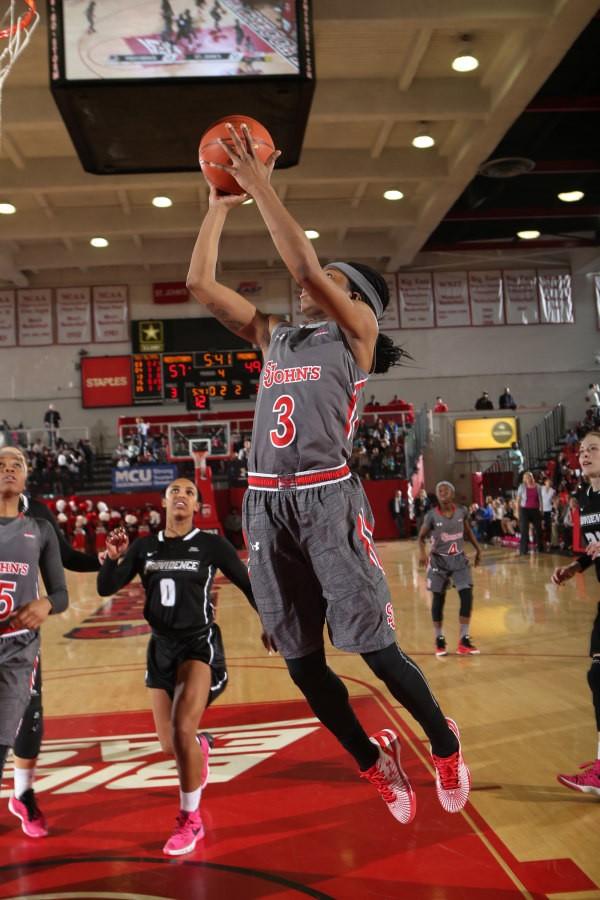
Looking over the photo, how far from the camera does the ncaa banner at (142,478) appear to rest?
2172cm

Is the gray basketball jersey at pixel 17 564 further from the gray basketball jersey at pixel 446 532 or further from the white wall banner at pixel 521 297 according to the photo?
the white wall banner at pixel 521 297

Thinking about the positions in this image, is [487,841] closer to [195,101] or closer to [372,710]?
[372,710]

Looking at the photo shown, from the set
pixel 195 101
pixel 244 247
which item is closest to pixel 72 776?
pixel 195 101

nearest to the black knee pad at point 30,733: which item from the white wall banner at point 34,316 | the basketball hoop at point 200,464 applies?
the basketball hoop at point 200,464

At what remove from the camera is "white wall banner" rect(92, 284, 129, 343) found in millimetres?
27484

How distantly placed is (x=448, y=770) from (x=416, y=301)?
2556 centimetres

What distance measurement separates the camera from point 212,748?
4891mm

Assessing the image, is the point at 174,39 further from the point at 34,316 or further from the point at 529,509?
the point at 34,316

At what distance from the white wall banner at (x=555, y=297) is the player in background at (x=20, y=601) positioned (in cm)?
2641

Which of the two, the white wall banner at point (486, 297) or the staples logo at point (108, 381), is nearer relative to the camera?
the staples logo at point (108, 381)

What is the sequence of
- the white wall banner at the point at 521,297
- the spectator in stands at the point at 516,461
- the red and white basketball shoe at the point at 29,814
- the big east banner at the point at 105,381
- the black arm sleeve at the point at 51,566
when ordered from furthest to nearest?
the white wall banner at the point at 521,297 < the big east banner at the point at 105,381 < the spectator in stands at the point at 516,461 < the black arm sleeve at the point at 51,566 < the red and white basketball shoe at the point at 29,814

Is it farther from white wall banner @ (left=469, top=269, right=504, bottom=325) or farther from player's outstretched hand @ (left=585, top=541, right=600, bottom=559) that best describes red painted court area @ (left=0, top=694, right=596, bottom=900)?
white wall banner @ (left=469, top=269, right=504, bottom=325)

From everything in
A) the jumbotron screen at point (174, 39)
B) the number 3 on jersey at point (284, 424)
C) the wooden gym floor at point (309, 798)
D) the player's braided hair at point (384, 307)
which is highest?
the jumbotron screen at point (174, 39)

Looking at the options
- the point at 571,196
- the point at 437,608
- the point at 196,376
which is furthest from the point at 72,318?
the point at 437,608
